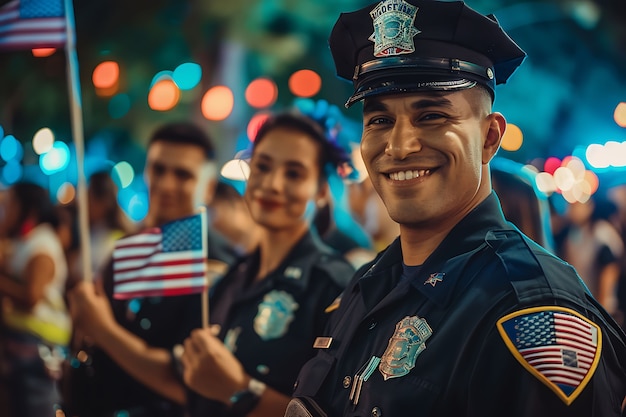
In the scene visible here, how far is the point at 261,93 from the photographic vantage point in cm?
361

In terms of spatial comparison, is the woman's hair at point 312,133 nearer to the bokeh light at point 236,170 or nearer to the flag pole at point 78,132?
the bokeh light at point 236,170

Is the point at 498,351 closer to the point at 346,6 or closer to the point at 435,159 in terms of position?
the point at 435,159

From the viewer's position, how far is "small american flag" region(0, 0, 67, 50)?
3.84 m

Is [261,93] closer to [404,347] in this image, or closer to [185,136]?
[185,136]

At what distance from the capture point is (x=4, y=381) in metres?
4.39

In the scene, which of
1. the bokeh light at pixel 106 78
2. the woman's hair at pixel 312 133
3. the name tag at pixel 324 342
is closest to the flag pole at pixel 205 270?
the woman's hair at pixel 312 133

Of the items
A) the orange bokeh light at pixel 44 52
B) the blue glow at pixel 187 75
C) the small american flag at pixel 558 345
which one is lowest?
the small american flag at pixel 558 345

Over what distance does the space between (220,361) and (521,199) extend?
1.49 m

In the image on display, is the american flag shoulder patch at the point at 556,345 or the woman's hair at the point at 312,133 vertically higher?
the woman's hair at the point at 312,133

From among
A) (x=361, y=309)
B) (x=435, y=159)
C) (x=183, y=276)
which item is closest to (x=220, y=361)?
(x=183, y=276)

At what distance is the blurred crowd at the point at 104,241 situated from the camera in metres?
3.20

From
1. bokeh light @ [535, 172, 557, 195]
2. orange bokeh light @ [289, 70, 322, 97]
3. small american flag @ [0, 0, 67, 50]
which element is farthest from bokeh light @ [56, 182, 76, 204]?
bokeh light @ [535, 172, 557, 195]

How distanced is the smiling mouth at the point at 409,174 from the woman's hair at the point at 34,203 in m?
3.06

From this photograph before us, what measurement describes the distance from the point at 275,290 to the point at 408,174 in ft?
5.68
